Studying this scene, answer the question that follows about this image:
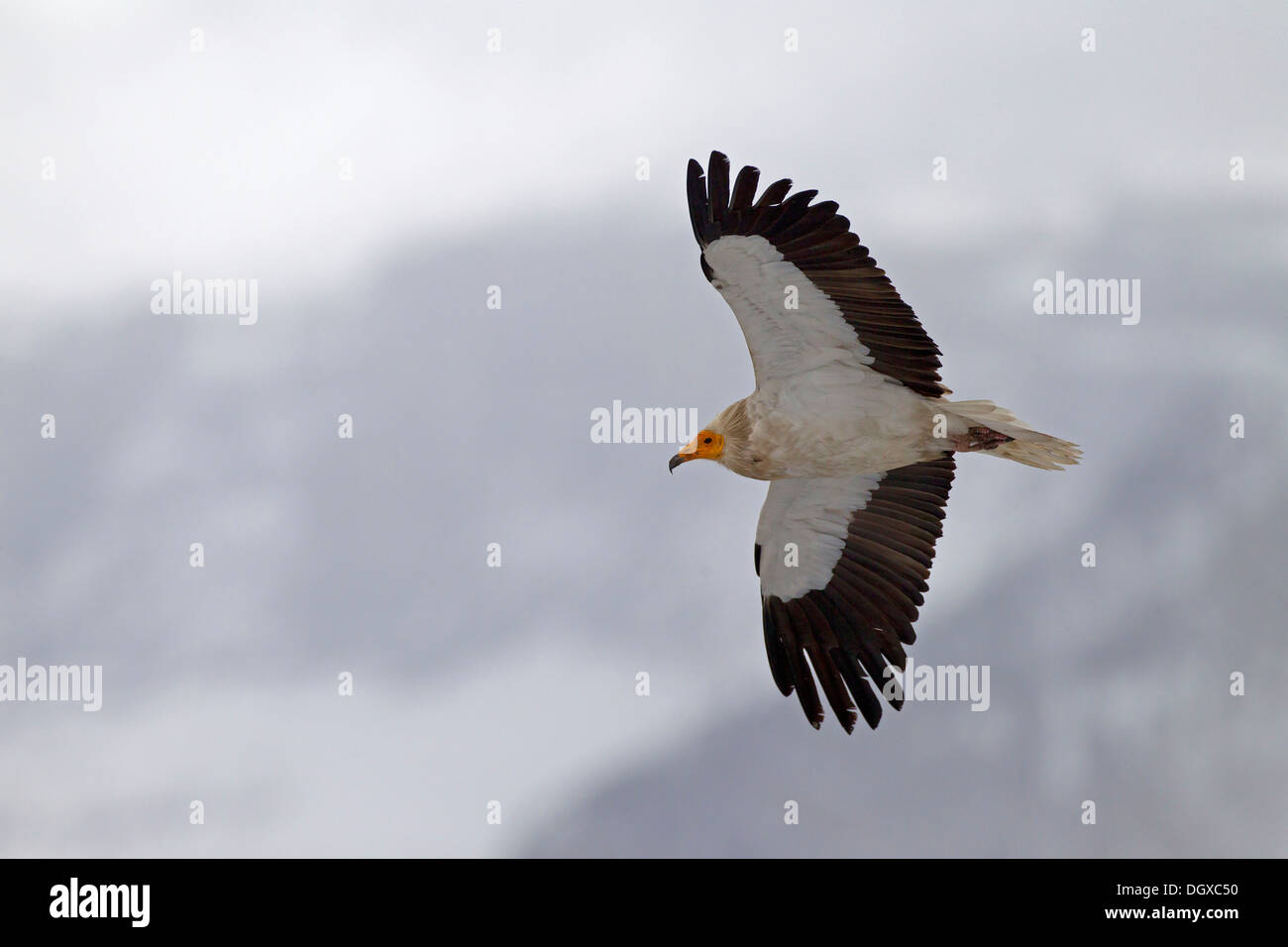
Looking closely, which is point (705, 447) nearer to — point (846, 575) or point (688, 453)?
point (688, 453)

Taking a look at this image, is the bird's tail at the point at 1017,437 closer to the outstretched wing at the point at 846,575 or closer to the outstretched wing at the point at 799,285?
the outstretched wing at the point at 799,285

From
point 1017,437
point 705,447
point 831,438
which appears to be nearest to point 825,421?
point 831,438

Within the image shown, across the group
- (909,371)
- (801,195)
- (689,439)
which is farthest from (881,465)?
(801,195)

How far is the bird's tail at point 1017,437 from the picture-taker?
35.0ft

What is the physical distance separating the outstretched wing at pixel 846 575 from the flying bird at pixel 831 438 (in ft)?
0.04

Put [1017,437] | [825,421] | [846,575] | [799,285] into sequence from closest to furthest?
1. [799,285]
2. [1017,437]
3. [825,421]
4. [846,575]

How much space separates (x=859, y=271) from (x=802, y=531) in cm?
274

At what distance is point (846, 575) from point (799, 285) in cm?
275

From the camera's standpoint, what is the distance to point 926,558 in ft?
38.7

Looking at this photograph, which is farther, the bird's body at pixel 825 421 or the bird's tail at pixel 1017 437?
the bird's body at pixel 825 421

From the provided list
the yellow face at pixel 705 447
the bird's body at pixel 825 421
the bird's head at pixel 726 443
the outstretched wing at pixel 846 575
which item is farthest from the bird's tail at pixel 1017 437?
the yellow face at pixel 705 447

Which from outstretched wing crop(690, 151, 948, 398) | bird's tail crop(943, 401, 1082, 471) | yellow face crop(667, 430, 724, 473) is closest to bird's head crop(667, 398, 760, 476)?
yellow face crop(667, 430, 724, 473)

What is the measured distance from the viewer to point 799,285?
10328 mm

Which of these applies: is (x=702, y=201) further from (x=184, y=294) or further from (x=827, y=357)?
(x=184, y=294)
